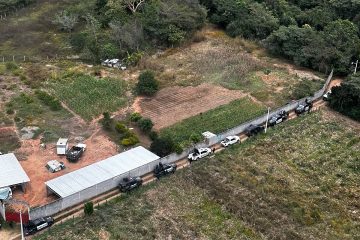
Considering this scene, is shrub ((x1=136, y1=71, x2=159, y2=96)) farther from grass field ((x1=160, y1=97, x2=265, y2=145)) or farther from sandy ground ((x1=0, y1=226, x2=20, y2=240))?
sandy ground ((x1=0, y1=226, x2=20, y2=240))

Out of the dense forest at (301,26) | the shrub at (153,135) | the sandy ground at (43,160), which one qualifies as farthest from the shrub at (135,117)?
the dense forest at (301,26)

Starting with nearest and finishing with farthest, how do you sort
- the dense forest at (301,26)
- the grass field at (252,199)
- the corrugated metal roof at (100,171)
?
the grass field at (252,199)
the corrugated metal roof at (100,171)
the dense forest at (301,26)

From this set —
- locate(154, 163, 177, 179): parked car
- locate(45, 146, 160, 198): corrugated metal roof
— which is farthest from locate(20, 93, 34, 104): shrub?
locate(154, 163, 177, 179): parked car

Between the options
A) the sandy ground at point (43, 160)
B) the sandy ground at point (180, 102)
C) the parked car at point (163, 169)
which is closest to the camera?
the sandy ground at point (43, 160)

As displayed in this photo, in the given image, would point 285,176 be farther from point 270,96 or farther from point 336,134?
point 270,96

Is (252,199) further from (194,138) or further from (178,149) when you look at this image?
(194,138)

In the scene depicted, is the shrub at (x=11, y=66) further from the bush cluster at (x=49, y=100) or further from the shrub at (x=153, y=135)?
the shrub at (x=153, y=135)

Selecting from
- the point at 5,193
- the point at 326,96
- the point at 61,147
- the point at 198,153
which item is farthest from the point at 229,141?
the point at 5,193
